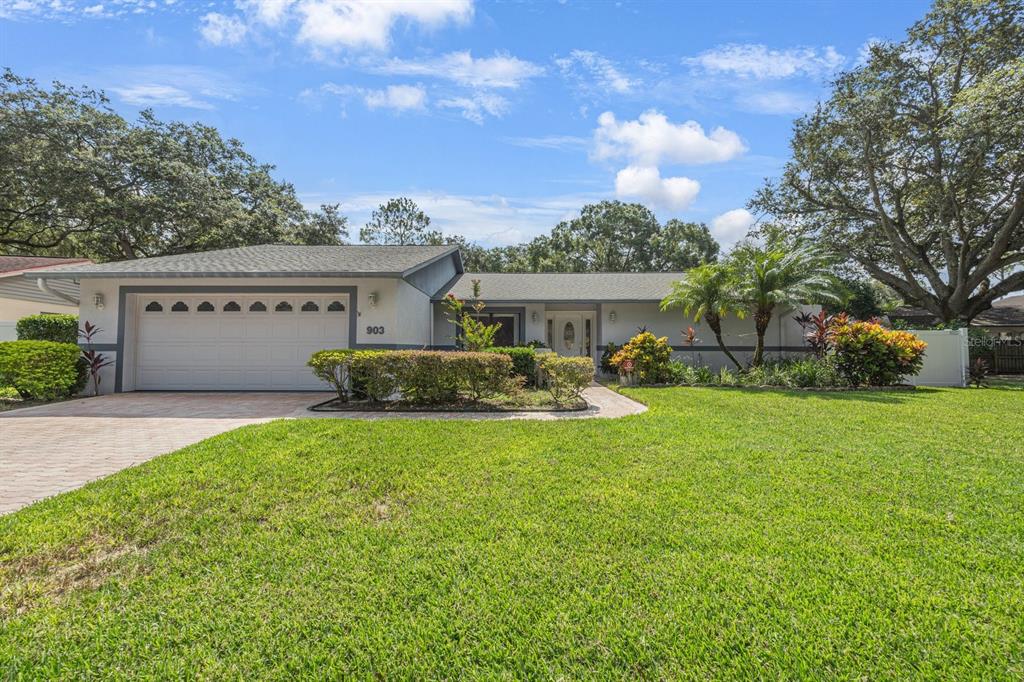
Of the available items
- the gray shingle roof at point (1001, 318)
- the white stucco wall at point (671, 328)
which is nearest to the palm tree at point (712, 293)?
the white stucco wall at point (671, 328)

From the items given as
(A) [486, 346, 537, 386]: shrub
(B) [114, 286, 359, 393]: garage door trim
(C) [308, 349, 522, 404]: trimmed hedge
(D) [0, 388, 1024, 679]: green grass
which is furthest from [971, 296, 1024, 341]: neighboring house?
(B) [114, 286, 359, 393]: garage door trim

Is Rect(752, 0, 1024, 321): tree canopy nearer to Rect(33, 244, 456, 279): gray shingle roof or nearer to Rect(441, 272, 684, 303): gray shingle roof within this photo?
Rect(441, 272, 684, 303): gray shingle roof

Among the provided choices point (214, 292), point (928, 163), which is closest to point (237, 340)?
point (214, 292)

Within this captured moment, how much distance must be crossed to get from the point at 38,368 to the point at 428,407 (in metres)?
8.26

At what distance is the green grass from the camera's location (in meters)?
2.09

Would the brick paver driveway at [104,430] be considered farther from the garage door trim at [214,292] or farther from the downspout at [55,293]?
the downspout at [55,293]

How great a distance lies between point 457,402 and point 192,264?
7.76 metres

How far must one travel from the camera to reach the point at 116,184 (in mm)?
21812

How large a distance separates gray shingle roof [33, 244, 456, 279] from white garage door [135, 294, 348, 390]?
0.80 meters

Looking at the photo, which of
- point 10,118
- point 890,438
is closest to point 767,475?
point 890,438

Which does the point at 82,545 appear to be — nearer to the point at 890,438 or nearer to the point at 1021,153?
the point at 890,438

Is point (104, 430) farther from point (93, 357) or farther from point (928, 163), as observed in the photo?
point (928, 163)

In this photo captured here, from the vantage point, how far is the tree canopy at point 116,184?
20.3m

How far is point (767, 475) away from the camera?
4.45 m
